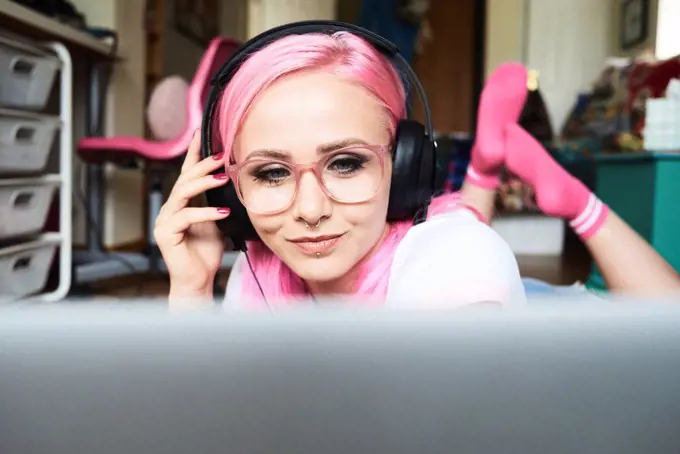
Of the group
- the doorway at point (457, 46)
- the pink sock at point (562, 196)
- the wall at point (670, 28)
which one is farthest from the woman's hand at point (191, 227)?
the doorway at point (457, 46)

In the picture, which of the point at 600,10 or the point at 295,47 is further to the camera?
the point at 600,10

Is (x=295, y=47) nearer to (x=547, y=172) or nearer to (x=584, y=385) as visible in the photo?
(x=584, y=385)

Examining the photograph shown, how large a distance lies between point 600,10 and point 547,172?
1.99 meters

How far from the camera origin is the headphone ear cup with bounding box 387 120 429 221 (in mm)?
429

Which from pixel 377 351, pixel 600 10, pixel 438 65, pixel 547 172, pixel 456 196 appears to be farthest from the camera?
pixel 438 65

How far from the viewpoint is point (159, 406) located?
0.76 ft

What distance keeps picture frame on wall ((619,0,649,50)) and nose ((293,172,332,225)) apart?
5.00 feet

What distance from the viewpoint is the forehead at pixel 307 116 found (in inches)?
15.3

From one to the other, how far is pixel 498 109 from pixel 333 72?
1.31 ft

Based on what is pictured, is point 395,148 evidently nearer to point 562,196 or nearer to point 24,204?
point 562,196

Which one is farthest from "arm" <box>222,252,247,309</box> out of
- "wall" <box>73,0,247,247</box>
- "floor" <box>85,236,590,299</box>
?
"wall" <box>73,0,247,247</box>

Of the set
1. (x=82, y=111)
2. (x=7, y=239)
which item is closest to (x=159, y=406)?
(x=7, y=239)

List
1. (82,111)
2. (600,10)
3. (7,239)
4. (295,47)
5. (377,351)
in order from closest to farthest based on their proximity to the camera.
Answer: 1. (377,351)
2. (295,47)
3. (7,239)
4. (82,111)
5. (600,10)

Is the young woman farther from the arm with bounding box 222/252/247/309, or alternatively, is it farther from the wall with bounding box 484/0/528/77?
the wall with bounding box 484/0/528/77
